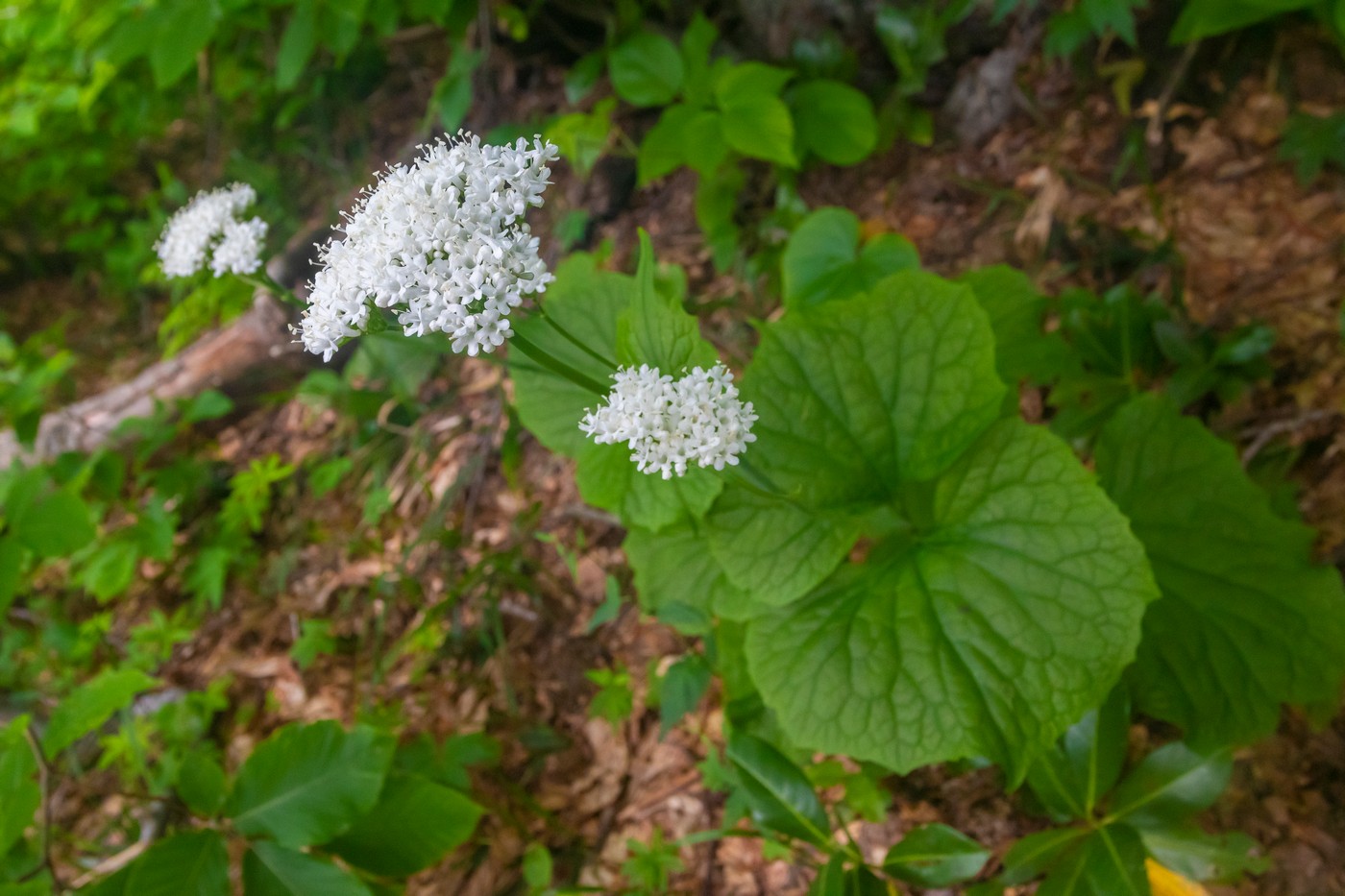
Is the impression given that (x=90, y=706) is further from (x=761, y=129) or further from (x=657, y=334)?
(x=761, y=129)

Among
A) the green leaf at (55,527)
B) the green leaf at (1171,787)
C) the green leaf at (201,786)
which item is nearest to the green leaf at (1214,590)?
the green leaf at (1171,787)

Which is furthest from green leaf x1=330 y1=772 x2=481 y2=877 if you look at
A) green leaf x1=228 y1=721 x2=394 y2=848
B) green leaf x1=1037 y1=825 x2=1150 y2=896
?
green leaf x1=1037 y1=825 x2=1150 y2=896

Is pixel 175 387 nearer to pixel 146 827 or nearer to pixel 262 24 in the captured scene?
pixel 262 24

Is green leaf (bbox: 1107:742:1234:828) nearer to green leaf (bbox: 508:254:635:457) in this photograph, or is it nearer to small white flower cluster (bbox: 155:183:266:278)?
green leaf (bbox: 508:254:635:457)

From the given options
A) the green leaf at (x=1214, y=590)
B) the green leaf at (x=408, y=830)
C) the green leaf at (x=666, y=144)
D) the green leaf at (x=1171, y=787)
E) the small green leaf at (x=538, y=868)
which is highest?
the green leaf at (x=666, y=144)

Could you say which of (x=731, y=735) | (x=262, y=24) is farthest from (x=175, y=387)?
(x=731, y=735)

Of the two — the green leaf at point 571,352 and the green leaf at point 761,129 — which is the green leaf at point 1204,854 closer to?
the green leaf at point 571,352

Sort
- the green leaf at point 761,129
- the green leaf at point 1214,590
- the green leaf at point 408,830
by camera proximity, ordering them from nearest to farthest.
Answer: the green leaf at point 1214,590, the green leaf at point 408,830, the green leaf at point 761,129
